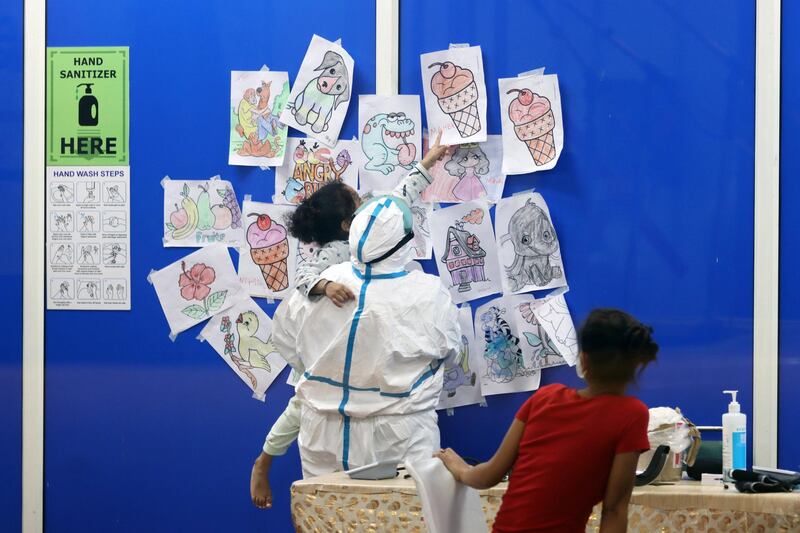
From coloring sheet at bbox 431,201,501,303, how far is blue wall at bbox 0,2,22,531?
1445 millimetres

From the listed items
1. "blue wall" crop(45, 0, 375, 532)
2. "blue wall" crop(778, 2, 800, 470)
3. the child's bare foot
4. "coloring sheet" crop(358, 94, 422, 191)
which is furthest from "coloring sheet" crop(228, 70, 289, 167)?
"blue wall" crop(778, 2, 800, 470)

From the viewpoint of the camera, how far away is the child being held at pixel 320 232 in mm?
3042

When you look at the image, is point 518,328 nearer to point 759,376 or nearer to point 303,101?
point 759,376

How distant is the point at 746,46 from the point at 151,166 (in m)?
1.92

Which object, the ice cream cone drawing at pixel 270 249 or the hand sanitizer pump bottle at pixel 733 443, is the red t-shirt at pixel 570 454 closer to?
the hand sanitizer pump bottle at pixel 733 443

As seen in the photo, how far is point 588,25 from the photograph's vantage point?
3.21 m

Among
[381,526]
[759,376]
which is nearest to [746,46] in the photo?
[759,376]

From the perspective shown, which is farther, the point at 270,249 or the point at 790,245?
the point at 270,249

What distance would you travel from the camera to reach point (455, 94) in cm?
329

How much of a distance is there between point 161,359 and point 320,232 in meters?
0.82

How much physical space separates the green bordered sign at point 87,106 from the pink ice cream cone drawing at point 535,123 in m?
1.31

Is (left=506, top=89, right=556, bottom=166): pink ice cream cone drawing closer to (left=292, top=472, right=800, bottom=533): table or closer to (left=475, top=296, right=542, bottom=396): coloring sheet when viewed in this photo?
(left=475, top=296, right=542, bottom=396): coloring sheet

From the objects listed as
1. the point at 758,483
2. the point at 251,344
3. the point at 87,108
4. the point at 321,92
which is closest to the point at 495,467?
the point at 758,483

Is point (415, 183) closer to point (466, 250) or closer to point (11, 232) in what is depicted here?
point (466, 250)
